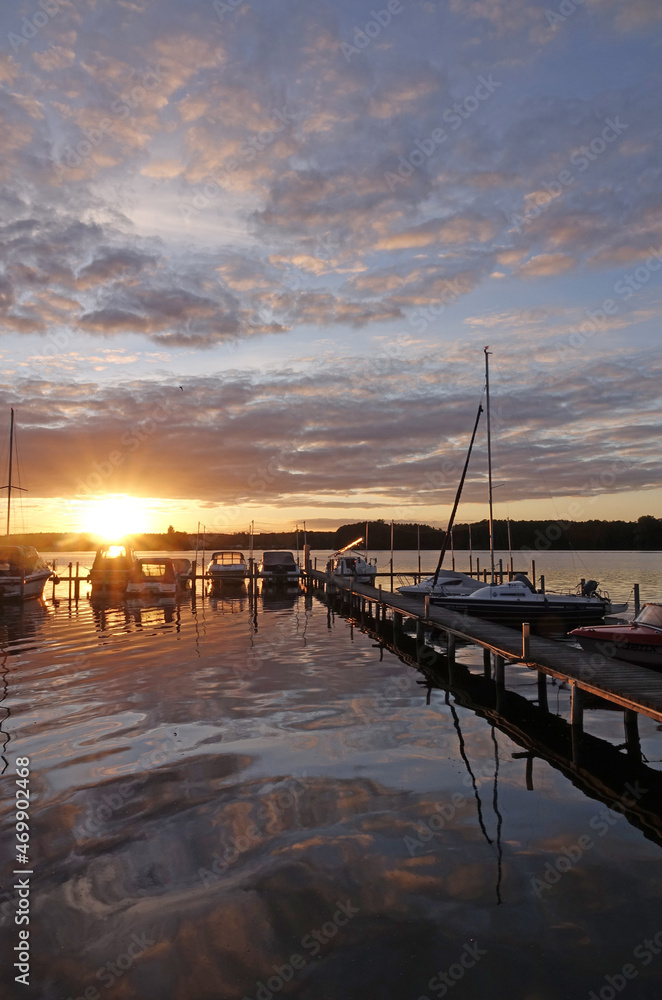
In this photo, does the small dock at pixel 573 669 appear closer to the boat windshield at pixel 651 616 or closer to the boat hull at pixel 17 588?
the boat windshield at pixel 651 616

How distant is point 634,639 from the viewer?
18.7m

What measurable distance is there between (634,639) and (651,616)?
1071mm

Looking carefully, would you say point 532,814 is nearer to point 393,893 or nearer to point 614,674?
point 393,893

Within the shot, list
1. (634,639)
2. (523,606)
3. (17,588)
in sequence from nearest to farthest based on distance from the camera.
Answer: (634,639)
(523,606)
(17,588)

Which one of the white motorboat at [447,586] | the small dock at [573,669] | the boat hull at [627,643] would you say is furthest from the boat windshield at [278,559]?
the boat hull at [627,643]

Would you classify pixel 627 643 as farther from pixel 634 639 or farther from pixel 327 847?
pixel 327 847

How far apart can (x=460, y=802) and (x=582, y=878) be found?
2.35 metres

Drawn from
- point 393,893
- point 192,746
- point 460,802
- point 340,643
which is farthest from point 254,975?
point 340,643

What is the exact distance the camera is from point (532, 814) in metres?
9.56

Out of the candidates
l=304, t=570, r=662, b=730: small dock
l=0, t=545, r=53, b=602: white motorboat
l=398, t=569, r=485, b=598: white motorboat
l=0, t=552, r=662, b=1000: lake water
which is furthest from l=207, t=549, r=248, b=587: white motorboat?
l=0, t=552, r=662, b=1000: lake water

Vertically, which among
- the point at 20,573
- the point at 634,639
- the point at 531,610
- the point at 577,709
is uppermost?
the point at 20,573

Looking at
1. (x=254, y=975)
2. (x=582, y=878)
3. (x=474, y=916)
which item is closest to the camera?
(x=254, y=975)

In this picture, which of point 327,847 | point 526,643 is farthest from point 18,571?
point 327,847

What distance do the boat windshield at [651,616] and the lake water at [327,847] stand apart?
4255 mm
